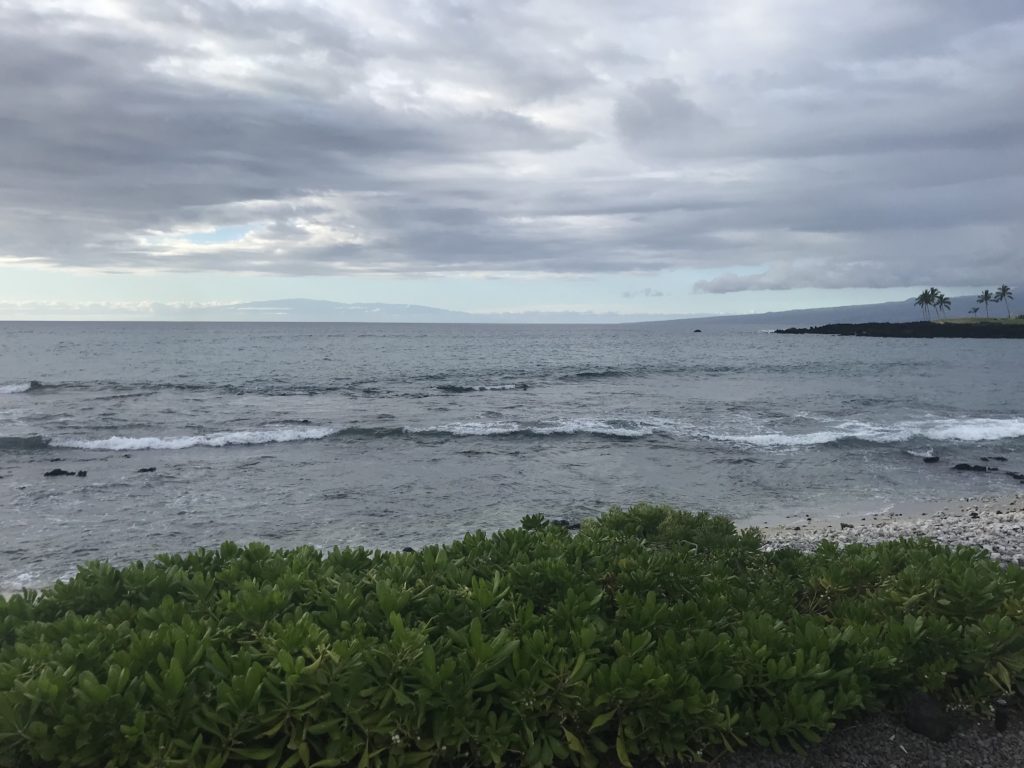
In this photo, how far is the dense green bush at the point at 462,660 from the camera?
2924mm

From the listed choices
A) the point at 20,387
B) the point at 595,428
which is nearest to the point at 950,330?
the point at 595,428

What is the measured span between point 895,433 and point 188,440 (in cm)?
2452

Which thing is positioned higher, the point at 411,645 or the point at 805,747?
the point at 411,645

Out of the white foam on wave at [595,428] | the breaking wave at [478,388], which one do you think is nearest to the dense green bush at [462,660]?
the white foam on wave at [595,428]

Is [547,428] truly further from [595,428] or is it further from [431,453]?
[431,453]

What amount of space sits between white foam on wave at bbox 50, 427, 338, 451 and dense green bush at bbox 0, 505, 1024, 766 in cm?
2010

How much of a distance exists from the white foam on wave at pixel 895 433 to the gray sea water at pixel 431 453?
16 centimetres

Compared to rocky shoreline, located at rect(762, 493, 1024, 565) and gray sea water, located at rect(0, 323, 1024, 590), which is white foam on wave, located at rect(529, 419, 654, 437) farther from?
rocky shoreline, located at rect(762, 493, 1024, 565)

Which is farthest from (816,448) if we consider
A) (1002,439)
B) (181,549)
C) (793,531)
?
(181,549)

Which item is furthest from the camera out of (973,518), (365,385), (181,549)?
(365,385)

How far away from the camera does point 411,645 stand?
323 centimetres

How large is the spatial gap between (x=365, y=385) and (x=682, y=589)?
3947 centimetres

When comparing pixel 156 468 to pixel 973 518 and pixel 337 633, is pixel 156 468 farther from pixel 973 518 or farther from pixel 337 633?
pixel 973 518

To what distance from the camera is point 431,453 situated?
2148cm
